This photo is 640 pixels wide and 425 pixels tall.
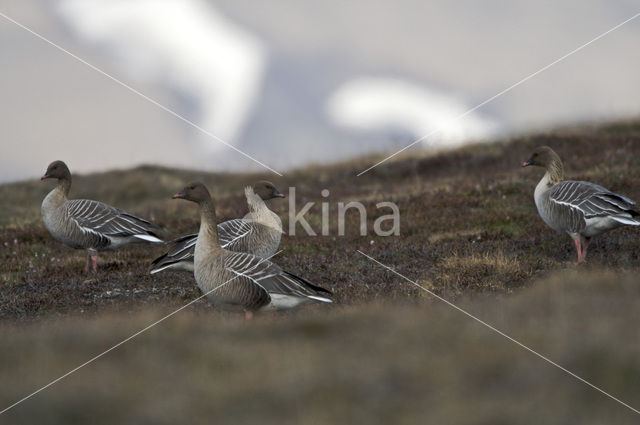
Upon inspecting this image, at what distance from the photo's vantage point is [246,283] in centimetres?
970

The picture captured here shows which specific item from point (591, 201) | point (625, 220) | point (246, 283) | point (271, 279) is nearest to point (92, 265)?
point (246, 283)

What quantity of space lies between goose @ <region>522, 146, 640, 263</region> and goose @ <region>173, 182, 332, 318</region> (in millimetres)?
6036

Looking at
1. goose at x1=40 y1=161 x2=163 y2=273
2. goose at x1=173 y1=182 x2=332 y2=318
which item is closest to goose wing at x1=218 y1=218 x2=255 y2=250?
goose at x1=40 y1=161 x2=163 y2=273

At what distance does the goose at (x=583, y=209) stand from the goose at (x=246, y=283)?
604 cm

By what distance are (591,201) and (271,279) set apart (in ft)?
23.0

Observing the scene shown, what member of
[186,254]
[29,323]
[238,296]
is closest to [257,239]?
[186,254]

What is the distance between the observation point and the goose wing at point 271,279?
384 inches

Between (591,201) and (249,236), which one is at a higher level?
(591,201)

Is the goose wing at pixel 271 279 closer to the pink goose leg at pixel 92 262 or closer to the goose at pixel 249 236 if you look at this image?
the goose at pixel 249 236

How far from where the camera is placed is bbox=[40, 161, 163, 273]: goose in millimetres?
15023

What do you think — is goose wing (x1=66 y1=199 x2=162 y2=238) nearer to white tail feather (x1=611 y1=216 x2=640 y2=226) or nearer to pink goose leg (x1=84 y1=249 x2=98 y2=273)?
pink goose leg (x1=84 y1=249 x2=98 y2=273)

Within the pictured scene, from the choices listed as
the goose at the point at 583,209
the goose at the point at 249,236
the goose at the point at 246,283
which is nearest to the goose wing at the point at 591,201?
the goose at the point at 583,209

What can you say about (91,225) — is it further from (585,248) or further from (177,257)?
(585,248)

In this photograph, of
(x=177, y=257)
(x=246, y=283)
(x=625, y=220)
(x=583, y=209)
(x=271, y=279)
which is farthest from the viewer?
(x=583, y=209)
